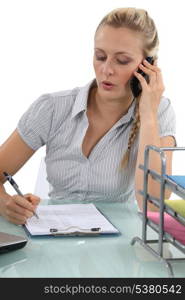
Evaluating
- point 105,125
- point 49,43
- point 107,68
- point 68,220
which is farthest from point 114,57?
point 49,43

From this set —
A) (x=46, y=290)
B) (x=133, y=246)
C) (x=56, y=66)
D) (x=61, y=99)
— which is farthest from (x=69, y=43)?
(x=46, y=290)

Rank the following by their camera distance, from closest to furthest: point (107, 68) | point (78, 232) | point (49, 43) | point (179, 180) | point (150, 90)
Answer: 1. point (179, 180)
2. point (78, 232)
3. point (107, 68)
4. point (150, 90)
5. point (49, 43)

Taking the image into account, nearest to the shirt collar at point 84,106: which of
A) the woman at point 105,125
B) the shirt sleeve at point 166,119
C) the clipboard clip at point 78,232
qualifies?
the woman at point 105,125

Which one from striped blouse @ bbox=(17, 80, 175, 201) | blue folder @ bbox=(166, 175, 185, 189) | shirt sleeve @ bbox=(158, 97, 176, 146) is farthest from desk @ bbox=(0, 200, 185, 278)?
shirt sleeve @ bbox=(158, 97, 176, 146)

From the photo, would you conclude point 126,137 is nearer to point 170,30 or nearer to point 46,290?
point 46,290

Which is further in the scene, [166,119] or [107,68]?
[166,119]

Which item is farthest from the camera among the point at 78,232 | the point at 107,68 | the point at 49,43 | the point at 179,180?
the point at 49,43

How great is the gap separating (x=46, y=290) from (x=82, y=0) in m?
2.79

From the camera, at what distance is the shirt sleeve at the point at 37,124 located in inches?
81.6

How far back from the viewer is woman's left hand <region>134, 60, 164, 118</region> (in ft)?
6.57

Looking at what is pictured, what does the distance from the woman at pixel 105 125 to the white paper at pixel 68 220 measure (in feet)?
0.99

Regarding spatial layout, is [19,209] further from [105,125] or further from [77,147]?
[105,125]

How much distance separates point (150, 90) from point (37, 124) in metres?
0.41

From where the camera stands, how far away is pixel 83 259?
1.35 metres
